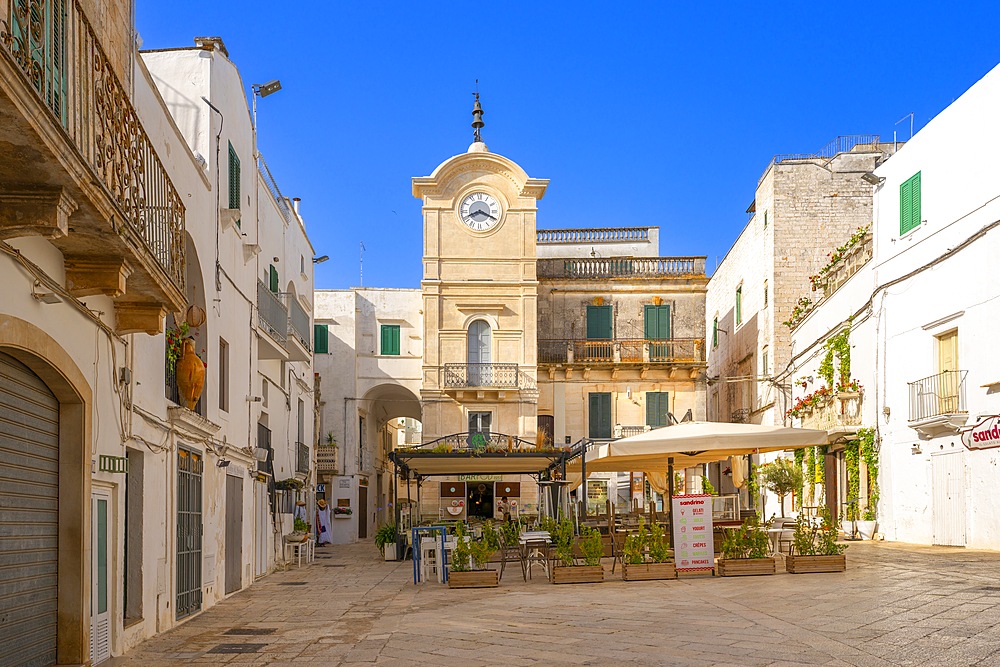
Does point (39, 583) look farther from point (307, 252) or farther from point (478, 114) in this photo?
point (478, 114)

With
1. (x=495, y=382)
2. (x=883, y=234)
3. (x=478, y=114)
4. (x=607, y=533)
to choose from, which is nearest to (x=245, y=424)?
(x=607, y=533)

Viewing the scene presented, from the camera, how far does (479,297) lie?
35969mm

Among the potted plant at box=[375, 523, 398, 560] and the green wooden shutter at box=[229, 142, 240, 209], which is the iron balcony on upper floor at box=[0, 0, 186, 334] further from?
the potted plant at box=[375, 523, 398, 560]

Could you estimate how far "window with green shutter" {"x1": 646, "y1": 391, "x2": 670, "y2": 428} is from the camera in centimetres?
3766

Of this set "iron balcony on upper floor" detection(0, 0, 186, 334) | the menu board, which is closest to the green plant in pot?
the menu board

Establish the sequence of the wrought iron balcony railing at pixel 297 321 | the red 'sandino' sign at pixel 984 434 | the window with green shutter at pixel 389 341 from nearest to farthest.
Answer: the red 'sandino' sign at pixel 984 434 < the wrought iron balcony railing at pixel 297 321 < the window with green shutter at pixel 389 341

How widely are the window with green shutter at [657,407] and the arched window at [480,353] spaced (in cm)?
605

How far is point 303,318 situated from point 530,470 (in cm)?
684

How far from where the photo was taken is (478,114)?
40719 mm

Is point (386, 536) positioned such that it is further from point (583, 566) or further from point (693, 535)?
point (693, 535)

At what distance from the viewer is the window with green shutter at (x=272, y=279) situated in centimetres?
2241

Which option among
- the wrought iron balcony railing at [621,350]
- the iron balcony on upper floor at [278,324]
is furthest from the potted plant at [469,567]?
the wrought iron balcony railing at [621,350]

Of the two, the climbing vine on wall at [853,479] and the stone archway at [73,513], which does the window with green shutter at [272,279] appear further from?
the stone archway at [73,513]

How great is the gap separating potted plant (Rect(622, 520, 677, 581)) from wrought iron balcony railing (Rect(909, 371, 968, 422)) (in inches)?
287
